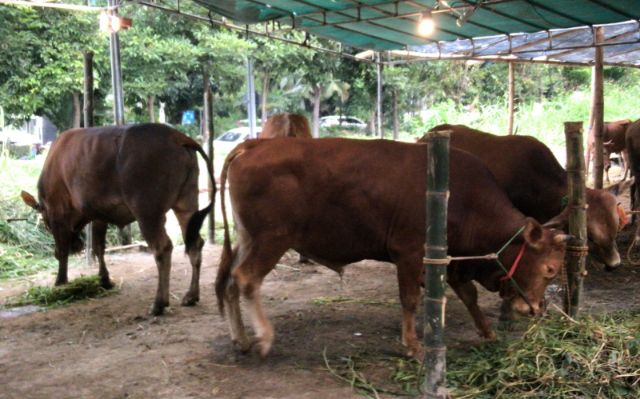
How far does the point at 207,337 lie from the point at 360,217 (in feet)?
5.13

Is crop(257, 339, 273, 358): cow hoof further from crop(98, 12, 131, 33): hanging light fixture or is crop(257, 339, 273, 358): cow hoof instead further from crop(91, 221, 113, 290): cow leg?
crop(98, 12, 131, 33): hanging light fixture

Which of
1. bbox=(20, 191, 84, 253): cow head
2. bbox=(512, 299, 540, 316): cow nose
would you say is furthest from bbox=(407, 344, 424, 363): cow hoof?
bbox=(20, 191, 84, 253): cow head

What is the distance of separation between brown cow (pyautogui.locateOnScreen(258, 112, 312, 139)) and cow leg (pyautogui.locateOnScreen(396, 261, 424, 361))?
363 centimetres

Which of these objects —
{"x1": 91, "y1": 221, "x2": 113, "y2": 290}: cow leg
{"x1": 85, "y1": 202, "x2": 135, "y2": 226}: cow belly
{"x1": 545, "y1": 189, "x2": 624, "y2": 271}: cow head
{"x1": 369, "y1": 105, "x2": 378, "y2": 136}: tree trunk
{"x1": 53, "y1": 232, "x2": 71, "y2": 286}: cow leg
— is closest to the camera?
{"x1": 545, "y1": 189, "x2": 624, "y2": 271}: cow head

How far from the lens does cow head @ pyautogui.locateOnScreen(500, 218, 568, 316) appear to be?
429 cm

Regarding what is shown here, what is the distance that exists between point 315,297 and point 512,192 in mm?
2137

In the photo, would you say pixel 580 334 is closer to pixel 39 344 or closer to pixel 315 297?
pixel 315 297

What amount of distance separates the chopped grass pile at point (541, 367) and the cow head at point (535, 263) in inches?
7.5

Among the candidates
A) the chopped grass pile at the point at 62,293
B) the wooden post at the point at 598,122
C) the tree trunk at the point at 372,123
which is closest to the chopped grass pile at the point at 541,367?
the chopped grass pile at the point at 62,293

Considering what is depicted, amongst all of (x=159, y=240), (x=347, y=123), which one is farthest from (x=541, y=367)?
(x=347, y=123)

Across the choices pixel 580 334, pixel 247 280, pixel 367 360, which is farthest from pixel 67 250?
pixel 580 334

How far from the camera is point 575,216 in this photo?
422cm

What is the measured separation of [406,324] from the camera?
449cm

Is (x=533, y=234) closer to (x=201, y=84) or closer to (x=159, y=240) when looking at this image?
(x=159, y=240)
